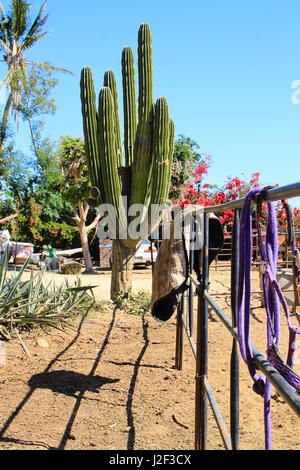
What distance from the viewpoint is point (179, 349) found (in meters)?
3.52

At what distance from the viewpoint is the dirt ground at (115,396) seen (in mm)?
2322

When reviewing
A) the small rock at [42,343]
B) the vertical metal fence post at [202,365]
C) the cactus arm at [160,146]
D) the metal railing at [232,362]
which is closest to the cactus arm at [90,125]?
the cactus arm at [160,146]

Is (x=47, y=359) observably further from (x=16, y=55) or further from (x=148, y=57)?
(x=16, y=55)

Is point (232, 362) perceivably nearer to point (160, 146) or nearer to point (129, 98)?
point (160, 146)

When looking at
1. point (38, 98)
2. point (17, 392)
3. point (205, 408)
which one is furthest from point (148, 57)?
point (38, 98)

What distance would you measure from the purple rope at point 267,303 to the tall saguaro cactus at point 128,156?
226 inches

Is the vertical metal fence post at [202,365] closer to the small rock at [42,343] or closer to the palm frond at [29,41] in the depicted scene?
the small rock at [42,343]

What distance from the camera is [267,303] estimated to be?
3.44ft

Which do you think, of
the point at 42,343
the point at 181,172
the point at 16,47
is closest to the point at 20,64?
the point at 16,47

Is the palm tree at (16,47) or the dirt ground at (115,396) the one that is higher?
the palm tree at (16,47)

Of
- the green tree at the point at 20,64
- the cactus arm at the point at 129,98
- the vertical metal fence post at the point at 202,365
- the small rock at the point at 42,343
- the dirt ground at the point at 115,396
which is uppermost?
the green tree at the point at 20,64

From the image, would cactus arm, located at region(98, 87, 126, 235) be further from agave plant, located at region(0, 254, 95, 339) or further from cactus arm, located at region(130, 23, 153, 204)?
agave plant, located at region(0, 254, 95, 339)

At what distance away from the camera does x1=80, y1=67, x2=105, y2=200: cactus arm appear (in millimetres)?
7055

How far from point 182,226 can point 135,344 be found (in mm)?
2302
